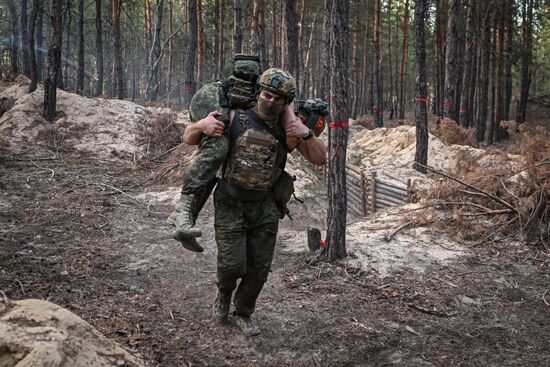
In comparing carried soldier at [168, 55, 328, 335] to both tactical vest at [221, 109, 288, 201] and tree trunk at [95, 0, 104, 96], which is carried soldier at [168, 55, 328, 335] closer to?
tactical vest at [221, 109, 288, 201]

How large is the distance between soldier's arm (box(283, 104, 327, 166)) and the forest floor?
4.97ft

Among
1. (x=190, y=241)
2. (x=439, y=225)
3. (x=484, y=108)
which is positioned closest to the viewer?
(x=190, y=241)

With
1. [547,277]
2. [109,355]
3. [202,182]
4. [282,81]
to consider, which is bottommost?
[547,277]

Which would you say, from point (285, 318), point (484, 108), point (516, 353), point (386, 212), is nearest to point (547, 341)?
point (516, 353)

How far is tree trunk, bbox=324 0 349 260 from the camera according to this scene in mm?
5645

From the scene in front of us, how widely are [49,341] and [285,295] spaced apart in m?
2.87

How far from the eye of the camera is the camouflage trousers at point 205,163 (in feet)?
11.9

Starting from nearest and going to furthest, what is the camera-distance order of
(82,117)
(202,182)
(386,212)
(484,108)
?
(202,182)
(386,212)
(82,117)
(484,108)

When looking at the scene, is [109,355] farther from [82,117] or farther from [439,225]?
[82,117]

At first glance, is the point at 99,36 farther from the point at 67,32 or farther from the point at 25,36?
the point at 67,32

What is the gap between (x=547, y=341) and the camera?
13.3 feet

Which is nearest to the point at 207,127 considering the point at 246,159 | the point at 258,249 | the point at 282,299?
the point at 246,159

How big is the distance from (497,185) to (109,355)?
21.3 ft

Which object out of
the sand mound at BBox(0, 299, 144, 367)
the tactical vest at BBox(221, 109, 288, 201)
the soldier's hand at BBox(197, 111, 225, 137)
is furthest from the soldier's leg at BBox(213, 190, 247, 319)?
the sand mound at BBox(0, 299, 144, 367)
